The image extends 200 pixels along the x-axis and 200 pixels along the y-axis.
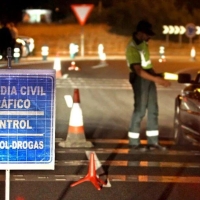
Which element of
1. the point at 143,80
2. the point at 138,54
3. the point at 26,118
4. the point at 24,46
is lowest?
the point at 24,46

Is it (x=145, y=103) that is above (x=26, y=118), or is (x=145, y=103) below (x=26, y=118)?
below

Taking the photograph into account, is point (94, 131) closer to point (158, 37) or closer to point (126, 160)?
point (126, 160)

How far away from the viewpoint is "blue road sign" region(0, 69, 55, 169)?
7605mm

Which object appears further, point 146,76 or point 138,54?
point 138,54

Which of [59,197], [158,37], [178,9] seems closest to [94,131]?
[59,197]

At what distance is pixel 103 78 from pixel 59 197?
19959 mm

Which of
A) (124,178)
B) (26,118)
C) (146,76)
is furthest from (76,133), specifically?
(26,118)

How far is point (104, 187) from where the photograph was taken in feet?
31.0

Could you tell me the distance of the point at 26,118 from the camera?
25.0 ft

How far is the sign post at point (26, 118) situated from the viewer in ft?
24.9

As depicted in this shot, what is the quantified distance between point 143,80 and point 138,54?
395 millimetres

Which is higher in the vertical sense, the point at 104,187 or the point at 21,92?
the point at 21,92

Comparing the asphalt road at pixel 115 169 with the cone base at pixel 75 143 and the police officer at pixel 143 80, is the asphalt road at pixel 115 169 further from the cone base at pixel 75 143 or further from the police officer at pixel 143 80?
the police officer at pixel 143 80

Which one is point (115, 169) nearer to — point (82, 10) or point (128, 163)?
point (128, 163)
